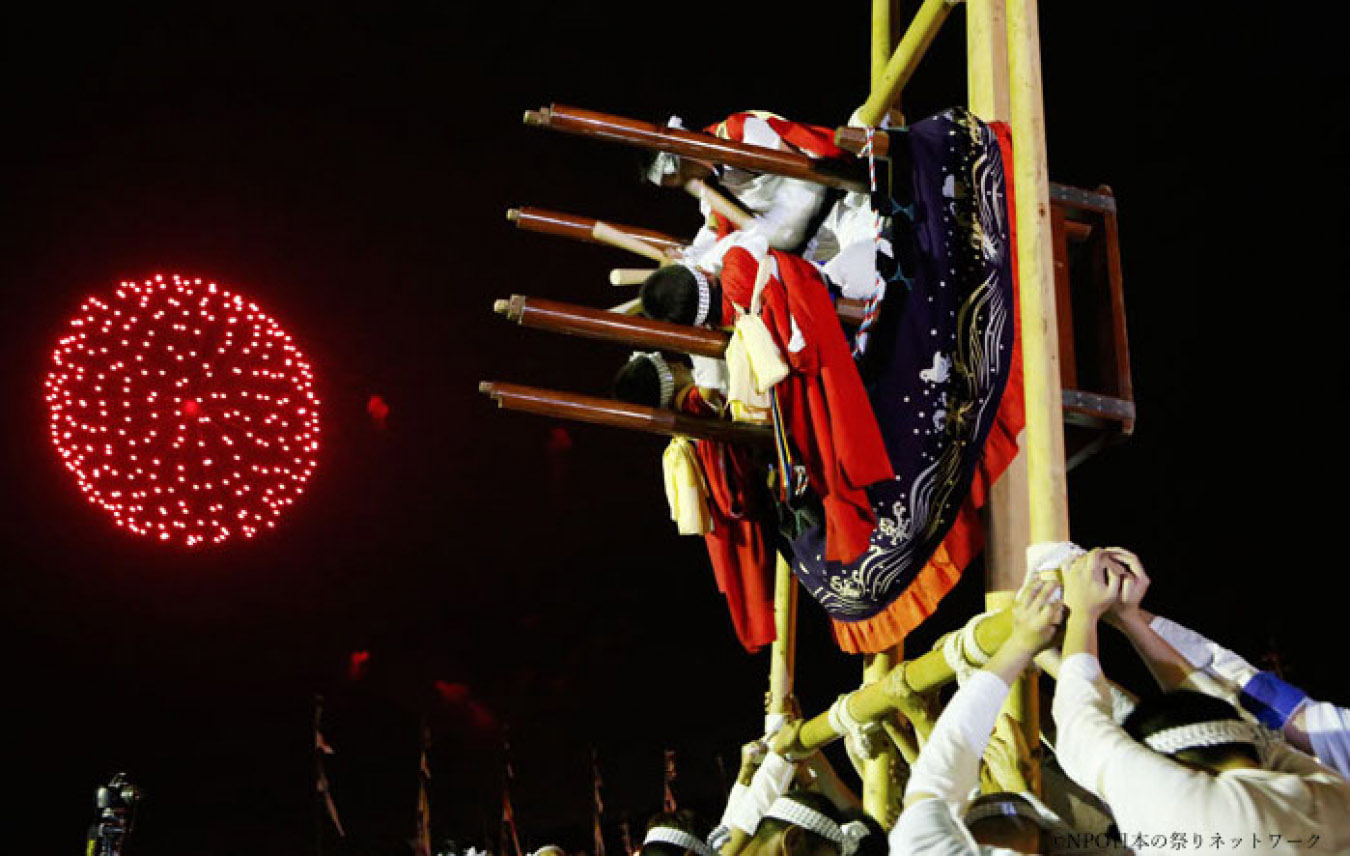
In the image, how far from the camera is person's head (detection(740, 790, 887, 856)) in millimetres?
2711

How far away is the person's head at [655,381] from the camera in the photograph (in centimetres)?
358

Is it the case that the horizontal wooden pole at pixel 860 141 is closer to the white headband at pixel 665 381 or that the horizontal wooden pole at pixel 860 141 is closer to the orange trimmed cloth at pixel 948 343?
the orange trimmed cloth at pixel 948 343

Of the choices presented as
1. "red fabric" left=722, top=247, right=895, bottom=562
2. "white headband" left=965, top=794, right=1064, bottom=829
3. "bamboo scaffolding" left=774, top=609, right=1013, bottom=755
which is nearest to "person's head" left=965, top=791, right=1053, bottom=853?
"white headband" left=965, top=794, right=1064, bottom=829

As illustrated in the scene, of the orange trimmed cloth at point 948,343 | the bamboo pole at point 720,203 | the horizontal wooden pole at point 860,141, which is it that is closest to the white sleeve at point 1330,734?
the orange trimmed cloth at point 948,343

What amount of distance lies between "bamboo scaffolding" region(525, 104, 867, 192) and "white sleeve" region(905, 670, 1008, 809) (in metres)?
1.46

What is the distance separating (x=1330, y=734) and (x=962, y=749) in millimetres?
592

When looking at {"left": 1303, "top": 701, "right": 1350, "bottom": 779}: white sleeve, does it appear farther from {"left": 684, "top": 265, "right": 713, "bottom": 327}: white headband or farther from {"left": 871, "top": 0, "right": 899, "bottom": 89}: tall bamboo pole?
{"left": 871, "top": 0, "right": 899, "bottom": 89}: tall bamboo pole

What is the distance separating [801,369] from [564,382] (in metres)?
7.57

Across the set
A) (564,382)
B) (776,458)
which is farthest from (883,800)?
(564,382)

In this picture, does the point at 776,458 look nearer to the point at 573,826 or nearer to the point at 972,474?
the point at 972,474

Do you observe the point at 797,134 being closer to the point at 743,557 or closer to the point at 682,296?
the point at 682,296

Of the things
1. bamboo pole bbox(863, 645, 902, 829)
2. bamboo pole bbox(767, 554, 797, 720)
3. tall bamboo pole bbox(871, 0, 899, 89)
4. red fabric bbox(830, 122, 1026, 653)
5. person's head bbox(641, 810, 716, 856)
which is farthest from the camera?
bamboo pole bbox(767, 554, 797, 720)

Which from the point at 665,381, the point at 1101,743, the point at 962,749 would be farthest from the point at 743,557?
the point at 1101,743

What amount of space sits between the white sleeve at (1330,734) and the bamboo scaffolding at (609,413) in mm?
1809
